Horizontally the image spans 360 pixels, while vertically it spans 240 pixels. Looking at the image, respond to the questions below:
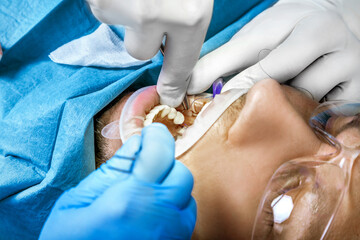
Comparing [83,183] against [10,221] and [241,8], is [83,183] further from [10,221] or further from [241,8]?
[241,8]

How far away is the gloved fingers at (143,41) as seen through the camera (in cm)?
69

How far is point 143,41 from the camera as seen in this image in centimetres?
70

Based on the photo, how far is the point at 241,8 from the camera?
116 centimetres

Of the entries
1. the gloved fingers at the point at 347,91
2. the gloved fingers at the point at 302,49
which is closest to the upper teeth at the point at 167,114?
the gloved fingers at the point at 302,49

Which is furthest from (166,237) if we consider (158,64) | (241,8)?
(241,8)

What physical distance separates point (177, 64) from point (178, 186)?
367mm

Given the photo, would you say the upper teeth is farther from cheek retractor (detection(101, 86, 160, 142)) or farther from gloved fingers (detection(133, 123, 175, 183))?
gloved fingers (detection(133, 123, 175, 183))

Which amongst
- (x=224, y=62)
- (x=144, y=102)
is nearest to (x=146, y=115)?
(x=144, y=102)

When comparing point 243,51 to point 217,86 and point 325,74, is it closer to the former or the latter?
point 217,86

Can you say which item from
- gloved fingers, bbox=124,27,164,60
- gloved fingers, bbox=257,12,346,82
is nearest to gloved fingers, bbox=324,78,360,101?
gloved fingers, bbox=257,12,346,82

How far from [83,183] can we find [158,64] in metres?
0.53

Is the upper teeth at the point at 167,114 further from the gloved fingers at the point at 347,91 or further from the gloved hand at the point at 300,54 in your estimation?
the gloved fingers at the point at 347,91

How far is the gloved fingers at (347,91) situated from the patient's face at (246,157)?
1.07 ft

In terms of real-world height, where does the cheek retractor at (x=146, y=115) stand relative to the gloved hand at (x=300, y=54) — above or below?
below
